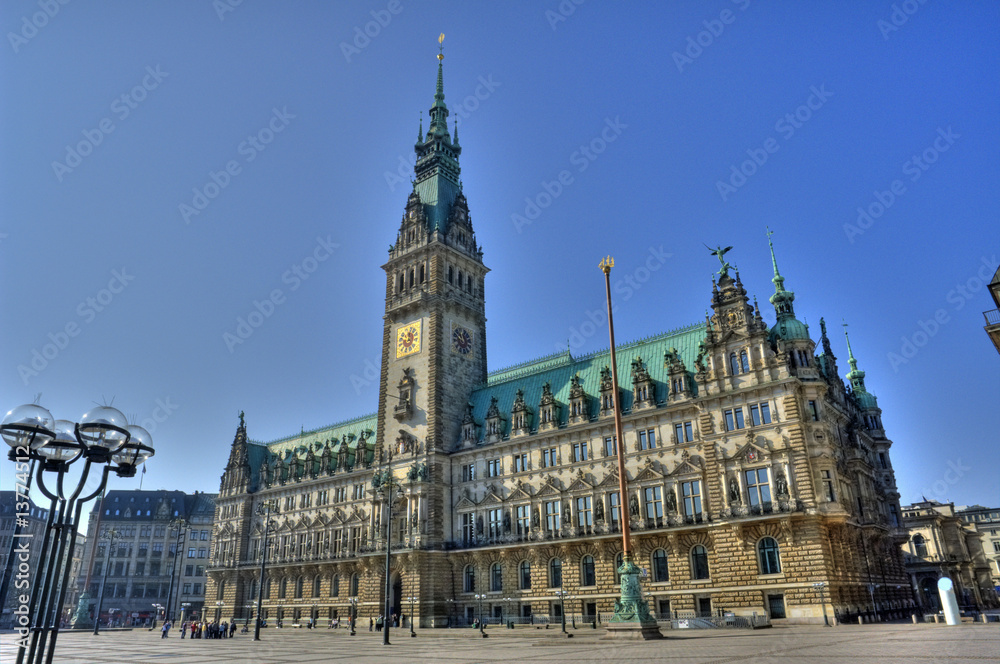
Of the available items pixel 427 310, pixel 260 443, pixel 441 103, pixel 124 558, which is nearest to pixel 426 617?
pixel 427 310

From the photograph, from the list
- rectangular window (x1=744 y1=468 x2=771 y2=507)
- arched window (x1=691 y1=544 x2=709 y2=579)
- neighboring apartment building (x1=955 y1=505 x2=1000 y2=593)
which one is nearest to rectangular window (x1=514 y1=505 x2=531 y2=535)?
arched window (x1=691 y1=544 x2=709 y2=579)

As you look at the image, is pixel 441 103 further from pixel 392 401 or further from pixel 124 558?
pixel 124 558

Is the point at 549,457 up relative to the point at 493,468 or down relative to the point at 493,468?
up

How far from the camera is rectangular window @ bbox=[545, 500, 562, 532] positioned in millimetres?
62725

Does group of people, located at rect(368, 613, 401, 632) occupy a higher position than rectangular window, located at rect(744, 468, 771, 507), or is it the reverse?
rectangular window, located at rect(744, 468, 771, 507)

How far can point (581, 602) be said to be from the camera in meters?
58.8

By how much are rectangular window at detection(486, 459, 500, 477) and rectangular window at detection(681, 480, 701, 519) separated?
2020 cm

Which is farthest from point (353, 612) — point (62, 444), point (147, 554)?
point (147, 554)

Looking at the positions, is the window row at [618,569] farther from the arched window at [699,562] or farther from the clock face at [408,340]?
the clock face at [408,340]

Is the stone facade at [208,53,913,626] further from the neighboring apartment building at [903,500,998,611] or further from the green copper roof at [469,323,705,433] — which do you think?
the neighboring apartment building at [903,500,998,611]

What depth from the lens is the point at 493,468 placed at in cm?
6950

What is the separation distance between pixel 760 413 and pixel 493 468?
27.9 m

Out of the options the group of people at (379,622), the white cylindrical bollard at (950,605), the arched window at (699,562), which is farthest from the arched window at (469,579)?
the white cylindrical bollard at (950,605)

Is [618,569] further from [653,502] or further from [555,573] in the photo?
[555,573]
